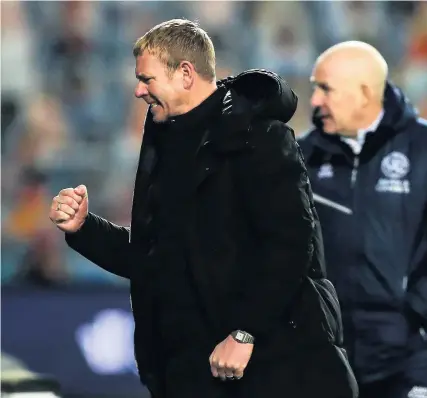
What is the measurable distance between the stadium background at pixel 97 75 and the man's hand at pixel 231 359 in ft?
15.6

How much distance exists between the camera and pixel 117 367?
733cm

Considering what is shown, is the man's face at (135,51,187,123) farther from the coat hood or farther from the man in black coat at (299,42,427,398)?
the man in black coat at (299,42,427,398)

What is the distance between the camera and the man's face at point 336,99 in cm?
452

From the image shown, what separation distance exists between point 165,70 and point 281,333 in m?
0.80

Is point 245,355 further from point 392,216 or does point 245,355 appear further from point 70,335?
point 70,335

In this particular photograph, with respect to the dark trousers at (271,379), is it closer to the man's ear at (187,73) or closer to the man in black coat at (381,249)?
the man's ear at (187,73)

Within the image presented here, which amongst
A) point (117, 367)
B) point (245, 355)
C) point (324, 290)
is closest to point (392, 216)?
point (324, 290)

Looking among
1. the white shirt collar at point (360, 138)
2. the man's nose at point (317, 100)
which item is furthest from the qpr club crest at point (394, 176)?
the man's nose at point (317, 100)

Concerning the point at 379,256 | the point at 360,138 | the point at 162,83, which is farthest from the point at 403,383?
the point at 162,83

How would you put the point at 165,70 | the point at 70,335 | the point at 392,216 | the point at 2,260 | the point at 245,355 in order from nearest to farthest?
the point at 245,355 → the point at 165,70 → the point at 392,216 → the point at 70,335 → the point at 2,260

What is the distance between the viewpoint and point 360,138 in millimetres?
4477

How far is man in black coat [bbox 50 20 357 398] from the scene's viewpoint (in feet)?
9.97

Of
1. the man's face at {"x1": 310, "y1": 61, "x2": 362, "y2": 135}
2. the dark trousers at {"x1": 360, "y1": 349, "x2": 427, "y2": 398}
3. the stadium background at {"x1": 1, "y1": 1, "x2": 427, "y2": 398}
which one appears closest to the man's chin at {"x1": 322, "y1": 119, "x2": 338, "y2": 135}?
the man's face at {"x1": 310, "y1": 61, "x2": 362, "y2": 135}

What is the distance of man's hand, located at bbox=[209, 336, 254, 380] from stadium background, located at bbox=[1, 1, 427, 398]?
4.75 metres
